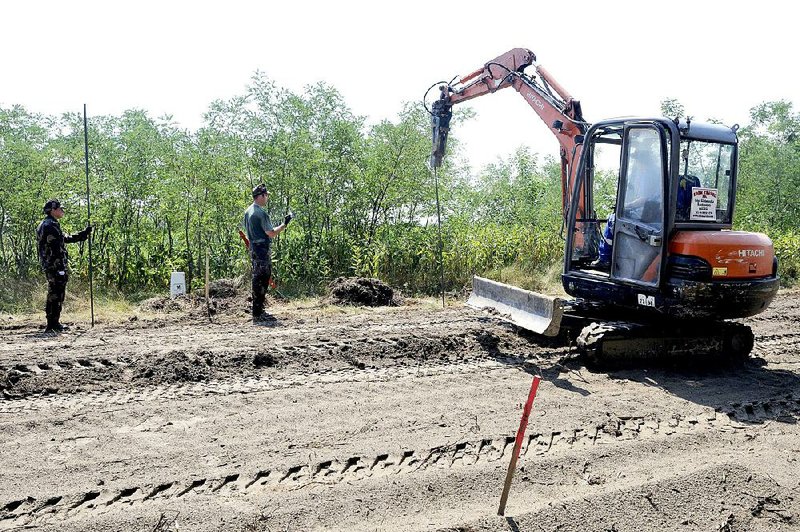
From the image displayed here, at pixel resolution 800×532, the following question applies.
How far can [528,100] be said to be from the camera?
921cm

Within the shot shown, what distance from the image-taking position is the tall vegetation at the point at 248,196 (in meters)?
10.5

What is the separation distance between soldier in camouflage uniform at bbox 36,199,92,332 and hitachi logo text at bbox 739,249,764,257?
7746mm

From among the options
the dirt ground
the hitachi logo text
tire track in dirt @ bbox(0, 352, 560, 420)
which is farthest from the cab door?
tire track in dirt @ bbox(0, 352, 560, 420)

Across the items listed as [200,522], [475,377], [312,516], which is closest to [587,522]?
[312,516]

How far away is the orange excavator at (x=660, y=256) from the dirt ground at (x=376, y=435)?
0.38 metres

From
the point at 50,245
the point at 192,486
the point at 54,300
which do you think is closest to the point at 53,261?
the point at 50,245

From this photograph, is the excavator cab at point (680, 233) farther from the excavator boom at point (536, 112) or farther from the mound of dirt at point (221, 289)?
the mound of dirt at point (221, 289)

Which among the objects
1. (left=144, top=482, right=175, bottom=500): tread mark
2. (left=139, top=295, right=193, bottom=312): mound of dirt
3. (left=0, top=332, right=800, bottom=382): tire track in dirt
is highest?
(left=139, top=295, right=193, bottom=312): mound of dirt

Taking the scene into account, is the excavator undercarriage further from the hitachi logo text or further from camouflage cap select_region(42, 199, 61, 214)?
camouflage cap select_region(42, 199, 61, 214)

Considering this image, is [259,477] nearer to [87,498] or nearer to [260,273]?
[87,498]

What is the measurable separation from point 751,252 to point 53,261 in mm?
8011

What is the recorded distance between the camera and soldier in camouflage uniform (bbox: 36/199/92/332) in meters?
8.05

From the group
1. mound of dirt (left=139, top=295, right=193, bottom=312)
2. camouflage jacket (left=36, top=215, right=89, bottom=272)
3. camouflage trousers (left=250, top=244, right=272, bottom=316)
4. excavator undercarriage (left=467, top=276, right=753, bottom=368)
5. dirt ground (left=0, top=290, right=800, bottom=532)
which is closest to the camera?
dirt ground (left=0, top=290, right=800, bottom=532)

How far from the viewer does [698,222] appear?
6.46 metres
